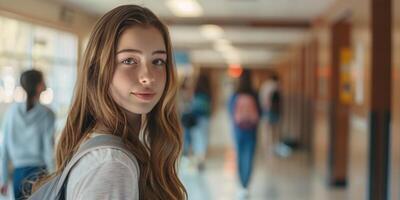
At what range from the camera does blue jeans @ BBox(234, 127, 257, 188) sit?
19.6 feet

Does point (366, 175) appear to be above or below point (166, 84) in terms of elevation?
below

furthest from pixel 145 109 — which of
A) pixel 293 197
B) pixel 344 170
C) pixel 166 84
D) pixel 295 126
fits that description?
pixel 295 126

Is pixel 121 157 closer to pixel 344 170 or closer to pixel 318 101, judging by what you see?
pixel 344 170

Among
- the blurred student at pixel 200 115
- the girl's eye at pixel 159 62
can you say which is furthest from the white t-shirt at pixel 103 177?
the blurred student at pixel 200 115

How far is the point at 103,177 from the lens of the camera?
959 millimetres

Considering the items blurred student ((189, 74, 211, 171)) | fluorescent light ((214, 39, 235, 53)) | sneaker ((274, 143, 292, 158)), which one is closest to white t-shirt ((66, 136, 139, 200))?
blurred student ((189, 74, 211, 171))

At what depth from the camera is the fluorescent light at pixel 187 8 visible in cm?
723

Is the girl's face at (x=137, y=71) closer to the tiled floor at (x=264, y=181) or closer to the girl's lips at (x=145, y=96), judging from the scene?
the girl's lips at (x=145, y=96)

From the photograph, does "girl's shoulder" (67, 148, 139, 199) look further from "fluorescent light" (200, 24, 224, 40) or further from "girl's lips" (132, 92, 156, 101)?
"fluorescent light" (200, 24, 224, 40)

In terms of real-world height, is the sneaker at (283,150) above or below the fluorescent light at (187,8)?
below

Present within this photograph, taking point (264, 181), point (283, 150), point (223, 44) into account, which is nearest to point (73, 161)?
point (264, 181)

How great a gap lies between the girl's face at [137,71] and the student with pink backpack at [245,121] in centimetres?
482

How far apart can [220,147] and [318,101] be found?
2.84 metres

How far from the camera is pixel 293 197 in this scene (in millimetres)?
6102
